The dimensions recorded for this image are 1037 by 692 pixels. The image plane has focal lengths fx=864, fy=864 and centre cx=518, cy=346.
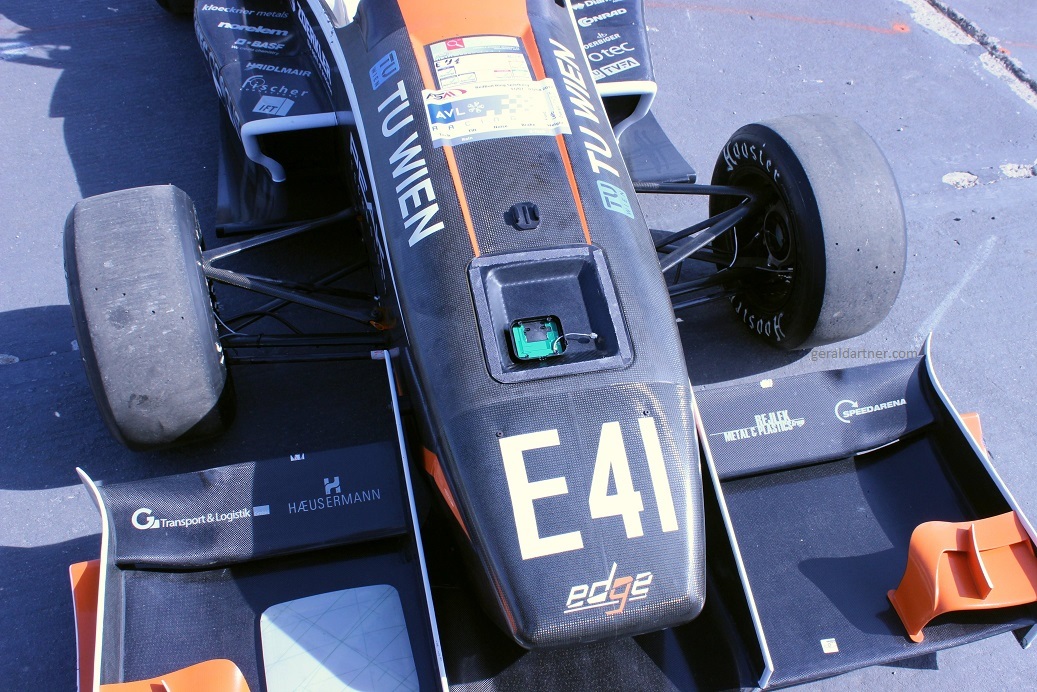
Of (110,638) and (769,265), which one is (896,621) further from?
(110,638)

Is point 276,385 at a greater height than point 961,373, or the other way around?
point 276,385

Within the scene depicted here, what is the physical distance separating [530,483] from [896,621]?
4.30ft

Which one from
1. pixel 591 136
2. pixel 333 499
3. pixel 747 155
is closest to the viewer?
pixel 333 499

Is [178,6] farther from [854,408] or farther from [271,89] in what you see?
[854,408]

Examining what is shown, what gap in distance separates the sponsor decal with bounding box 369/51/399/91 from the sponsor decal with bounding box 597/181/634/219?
939 millimetres

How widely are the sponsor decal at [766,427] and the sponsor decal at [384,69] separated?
182 cm

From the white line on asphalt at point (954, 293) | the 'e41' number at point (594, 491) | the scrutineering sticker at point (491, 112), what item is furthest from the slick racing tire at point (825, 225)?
the 'e41' number at point (594, 491)

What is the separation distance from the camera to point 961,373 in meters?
4.17

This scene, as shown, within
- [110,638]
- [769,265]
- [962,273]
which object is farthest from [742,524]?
[962,273]

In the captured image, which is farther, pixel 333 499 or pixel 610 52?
pixel 610 52

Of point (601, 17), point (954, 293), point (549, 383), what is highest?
point (601, 17)

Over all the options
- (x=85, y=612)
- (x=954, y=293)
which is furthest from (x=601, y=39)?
(x=85, y=612)

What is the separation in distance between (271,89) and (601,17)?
1742mm

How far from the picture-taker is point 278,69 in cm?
407
